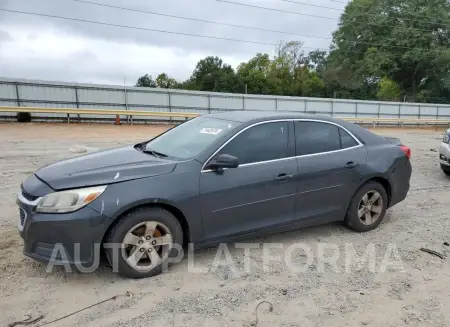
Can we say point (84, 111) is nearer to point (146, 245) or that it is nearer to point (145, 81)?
point (146, 245)

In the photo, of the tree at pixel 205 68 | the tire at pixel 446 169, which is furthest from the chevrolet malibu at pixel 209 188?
the tree at pixel 205 68

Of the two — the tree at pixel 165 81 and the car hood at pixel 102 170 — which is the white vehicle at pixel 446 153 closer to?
the car hood at pixel 102 170

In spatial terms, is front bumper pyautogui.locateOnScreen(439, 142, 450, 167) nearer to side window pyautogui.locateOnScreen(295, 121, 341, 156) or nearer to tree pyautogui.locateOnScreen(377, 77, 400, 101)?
side window pyautogui.locateOnScreen(295, 121, 341, 156)

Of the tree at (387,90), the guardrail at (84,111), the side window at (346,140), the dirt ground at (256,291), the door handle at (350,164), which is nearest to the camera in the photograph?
the dirt ground at (256,291)

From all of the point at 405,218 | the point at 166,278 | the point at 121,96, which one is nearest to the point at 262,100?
the point at 121,96

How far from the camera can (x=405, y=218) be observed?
17.4 ft

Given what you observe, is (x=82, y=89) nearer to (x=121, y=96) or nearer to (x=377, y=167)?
(x=121, y=96)

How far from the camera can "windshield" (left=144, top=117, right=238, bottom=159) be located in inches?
153

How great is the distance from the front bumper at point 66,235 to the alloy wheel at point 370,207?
306 cm

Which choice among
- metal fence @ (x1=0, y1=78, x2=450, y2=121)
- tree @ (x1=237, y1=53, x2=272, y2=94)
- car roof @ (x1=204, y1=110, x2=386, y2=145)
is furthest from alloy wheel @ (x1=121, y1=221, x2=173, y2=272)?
tree @ (x1=237, y1=53, x2=272, y2=94)

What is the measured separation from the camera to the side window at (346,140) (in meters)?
4.59

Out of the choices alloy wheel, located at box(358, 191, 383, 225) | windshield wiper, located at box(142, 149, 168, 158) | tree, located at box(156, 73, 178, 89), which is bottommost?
alloy wheel, located at box(358, 191, 383, 225)

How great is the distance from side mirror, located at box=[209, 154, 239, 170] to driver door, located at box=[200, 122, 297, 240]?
0.21ft

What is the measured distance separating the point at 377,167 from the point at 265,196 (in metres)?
1.68
